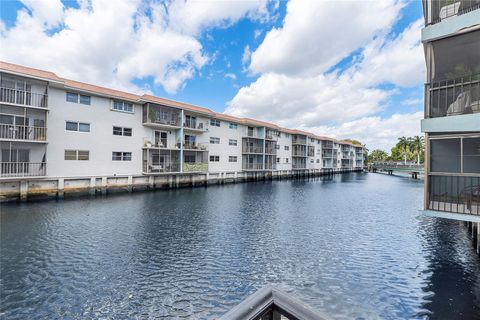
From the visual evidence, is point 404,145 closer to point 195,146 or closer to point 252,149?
point 252,149

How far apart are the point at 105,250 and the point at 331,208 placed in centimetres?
1877

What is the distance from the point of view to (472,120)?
23.1 ft

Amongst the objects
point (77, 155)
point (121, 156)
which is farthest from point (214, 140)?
point (77, 155)

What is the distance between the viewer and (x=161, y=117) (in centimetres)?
2998

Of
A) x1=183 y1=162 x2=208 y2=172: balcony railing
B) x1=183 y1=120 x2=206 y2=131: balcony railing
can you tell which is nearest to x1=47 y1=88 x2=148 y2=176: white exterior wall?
x1=183 y1=120 x2=206 y2=131: balcony railing

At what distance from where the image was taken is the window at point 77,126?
23.6 m

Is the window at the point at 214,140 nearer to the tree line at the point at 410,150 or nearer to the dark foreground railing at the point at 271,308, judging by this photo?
the dark foreground railing at the point at 271,308

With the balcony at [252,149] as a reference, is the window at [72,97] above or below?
above

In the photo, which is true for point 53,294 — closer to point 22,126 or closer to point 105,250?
point 105,250

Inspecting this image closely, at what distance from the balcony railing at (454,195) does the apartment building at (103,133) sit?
27435 millimetres

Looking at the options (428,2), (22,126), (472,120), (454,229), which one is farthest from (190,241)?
(22,126)

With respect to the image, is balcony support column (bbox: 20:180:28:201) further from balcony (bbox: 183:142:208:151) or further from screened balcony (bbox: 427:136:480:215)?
screened balcony (bbox: 427:136:480:215)

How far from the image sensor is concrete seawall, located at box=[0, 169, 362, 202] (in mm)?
20672

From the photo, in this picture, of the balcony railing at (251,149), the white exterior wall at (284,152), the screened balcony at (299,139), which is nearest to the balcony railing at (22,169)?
the balcony railing at (251,149)
